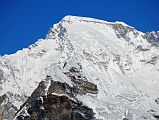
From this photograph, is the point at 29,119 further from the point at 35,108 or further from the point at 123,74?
the point at 123,74

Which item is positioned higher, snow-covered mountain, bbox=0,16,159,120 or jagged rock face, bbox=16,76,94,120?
snow-covered mountain, bbox=0,16,159,120

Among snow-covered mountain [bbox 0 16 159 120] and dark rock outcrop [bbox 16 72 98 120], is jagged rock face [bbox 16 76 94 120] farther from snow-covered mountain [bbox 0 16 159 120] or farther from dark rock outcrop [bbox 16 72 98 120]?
snow-covered mountain [bbox 0 16 159 120]

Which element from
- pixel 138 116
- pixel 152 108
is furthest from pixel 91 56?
pixel 138 116

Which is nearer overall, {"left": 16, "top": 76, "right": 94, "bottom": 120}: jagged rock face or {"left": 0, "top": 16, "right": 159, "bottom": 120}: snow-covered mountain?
{"left": 16, "top": 76, "right": 94, "bottom": 120}: jagged rock face

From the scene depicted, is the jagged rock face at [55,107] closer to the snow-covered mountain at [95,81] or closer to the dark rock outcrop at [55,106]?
the dark rock outcrop at [55,106]

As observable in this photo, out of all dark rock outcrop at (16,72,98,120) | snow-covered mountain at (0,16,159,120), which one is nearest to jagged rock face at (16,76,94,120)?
dark rock outcrop at (16,72,98,120)

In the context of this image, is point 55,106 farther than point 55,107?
No

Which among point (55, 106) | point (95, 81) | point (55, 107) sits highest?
point (95, 81)

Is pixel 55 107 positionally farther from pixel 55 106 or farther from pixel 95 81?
pixel 95 81

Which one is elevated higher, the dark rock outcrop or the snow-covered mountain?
the snow-covered mountain

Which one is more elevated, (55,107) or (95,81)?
(95,81)

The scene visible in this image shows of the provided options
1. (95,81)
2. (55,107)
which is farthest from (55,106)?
(95,81)

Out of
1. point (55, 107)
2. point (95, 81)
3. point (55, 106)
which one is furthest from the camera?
point (95, 81)
